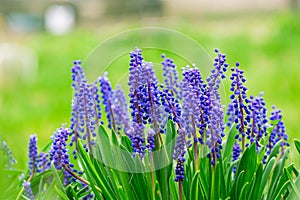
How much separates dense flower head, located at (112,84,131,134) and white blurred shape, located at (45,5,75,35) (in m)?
9.79

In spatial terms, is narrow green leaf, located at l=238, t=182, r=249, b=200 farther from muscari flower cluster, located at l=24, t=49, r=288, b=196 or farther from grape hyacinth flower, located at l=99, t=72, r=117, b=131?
grape hyacinth flower, located at l=99, t=72, r=117, b=131

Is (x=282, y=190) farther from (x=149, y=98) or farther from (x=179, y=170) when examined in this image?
(x=149, y=98)

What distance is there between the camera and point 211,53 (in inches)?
281

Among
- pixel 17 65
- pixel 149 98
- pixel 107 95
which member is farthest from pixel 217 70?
pixel 17 65

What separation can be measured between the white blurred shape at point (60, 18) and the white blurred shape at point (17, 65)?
12.5 ft

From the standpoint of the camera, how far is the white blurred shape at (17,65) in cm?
733

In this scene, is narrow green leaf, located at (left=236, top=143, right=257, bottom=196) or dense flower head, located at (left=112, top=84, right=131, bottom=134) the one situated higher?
dense flower head, located at (left=112, top=84, right=131, bottom=134)

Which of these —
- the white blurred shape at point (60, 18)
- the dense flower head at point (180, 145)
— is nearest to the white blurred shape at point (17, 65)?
the white blurred shape at point (60, 18)

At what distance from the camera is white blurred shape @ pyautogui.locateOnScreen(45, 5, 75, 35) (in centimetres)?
1230

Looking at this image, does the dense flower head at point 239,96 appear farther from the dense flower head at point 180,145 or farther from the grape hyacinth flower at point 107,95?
the grape hyacinth flower at point 107,95

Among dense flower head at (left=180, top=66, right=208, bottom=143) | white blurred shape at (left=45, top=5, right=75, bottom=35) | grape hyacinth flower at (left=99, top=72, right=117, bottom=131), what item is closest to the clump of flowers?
dense flower head at (left=180, top=66, right=208, bottom=143)

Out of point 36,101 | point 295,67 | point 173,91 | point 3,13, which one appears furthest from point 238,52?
point 3,13

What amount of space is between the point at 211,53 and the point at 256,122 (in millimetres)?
5345

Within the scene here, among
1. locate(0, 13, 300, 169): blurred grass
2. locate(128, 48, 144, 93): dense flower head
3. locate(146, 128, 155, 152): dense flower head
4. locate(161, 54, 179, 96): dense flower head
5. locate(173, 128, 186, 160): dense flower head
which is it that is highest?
locate(0, 13, 300, 169): blurred grass
